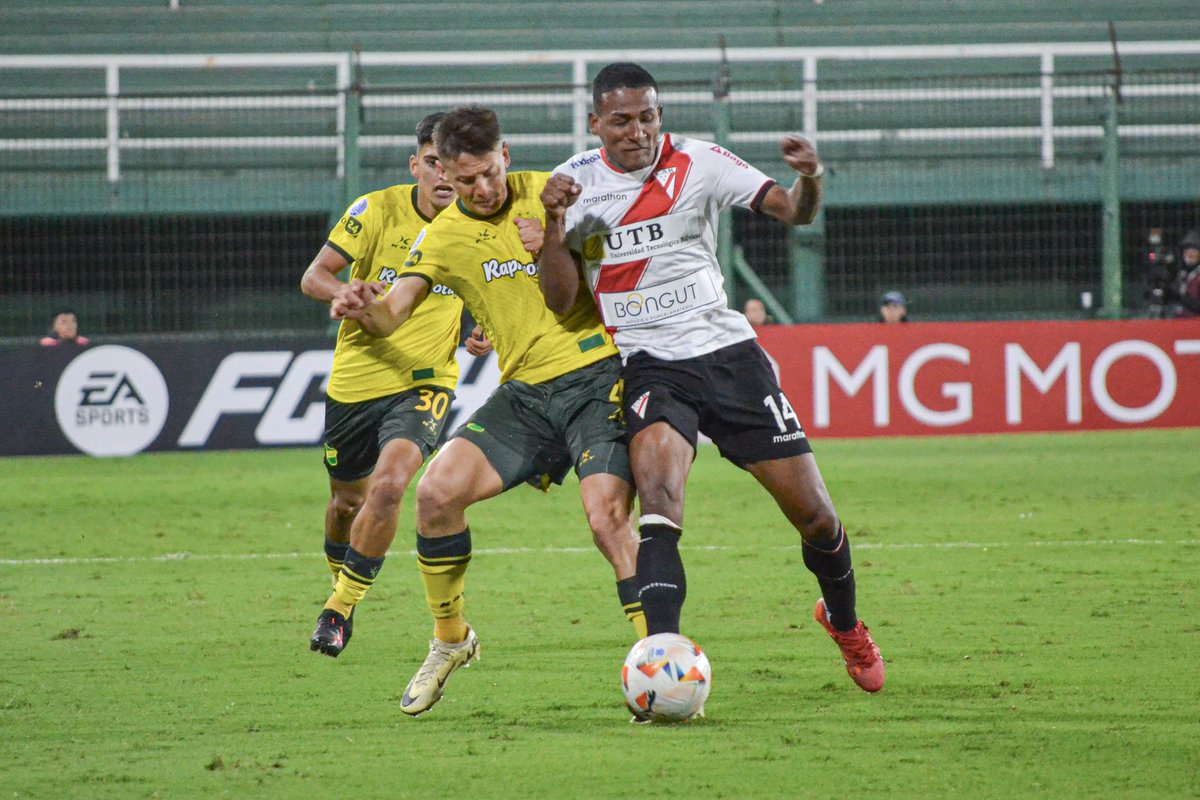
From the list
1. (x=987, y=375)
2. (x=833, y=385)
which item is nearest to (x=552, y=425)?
(x=833, y=385)

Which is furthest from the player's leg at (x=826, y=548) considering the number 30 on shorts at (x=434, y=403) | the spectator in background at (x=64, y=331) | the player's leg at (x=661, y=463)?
the spectator in background at (x=64, y=331)

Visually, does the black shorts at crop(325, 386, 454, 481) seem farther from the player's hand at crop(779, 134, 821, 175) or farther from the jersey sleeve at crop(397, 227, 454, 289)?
the player's hand at crop(779, 134, 821, 175)

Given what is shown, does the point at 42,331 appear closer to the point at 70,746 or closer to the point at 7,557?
the point at 7,557

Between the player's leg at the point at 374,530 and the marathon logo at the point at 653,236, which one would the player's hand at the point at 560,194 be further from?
the player's leg at the point at 374,530

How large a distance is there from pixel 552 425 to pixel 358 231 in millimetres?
1849

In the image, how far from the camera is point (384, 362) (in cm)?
678

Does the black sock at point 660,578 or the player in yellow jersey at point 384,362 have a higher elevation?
the player in yellow jersey at point 384,362

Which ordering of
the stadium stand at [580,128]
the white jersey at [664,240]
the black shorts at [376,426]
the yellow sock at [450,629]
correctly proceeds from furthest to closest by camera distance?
1. the stadium stand at [580,128]
2. the black shorts at [376,426]
3. the yellow sock at [450,629]
4. the white jersey at [664,240]

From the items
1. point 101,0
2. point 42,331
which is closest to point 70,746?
point 42,331

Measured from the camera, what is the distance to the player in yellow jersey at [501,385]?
5.15 metres

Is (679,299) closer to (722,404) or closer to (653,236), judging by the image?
(653,236)

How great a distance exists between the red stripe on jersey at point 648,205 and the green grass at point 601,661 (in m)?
1.43

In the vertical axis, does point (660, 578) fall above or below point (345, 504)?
above

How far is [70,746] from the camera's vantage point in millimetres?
4535
